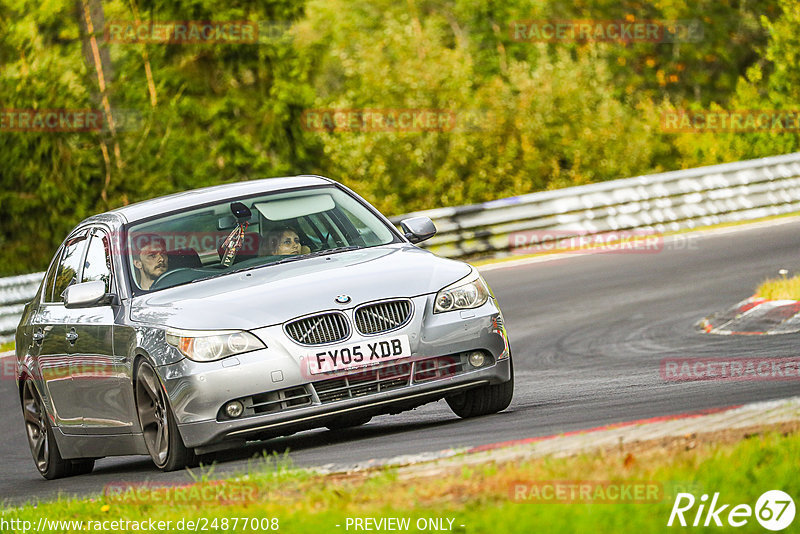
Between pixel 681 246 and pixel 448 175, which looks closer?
pixel 681 246

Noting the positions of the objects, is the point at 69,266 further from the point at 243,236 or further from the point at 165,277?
the point at 243,236

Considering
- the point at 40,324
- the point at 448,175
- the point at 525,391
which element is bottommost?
the point at 448,175

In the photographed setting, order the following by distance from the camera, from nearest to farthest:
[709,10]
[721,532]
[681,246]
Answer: [721,532]
[681,246]
[709,10]

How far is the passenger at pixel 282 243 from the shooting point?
28.7 ft

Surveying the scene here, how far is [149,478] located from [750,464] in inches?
151

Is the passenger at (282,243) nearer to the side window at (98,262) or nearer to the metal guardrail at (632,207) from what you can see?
the side window at (98,262)

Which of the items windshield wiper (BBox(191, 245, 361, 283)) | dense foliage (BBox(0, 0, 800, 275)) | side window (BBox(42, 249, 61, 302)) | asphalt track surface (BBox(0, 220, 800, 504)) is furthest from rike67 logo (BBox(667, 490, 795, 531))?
dense foliage (BBox(0, 0, 800, 275))

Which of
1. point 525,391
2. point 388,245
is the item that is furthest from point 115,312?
point 525,391

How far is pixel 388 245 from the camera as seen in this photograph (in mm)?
8883

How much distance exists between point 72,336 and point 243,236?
4.28 feet

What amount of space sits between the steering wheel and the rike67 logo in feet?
14.6

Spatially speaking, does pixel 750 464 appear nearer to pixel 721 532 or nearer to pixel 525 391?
pixel 721 532

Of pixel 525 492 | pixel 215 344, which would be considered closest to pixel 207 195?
pixel 215 344

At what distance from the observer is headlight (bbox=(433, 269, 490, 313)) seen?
7.91 meters
